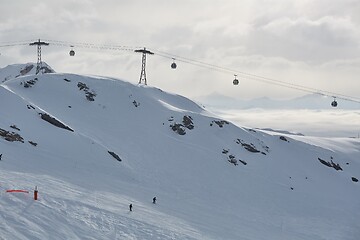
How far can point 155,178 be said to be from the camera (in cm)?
4400

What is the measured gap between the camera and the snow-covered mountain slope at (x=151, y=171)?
2567cm

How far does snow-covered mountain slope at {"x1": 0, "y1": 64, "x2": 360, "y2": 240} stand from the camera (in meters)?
25.7

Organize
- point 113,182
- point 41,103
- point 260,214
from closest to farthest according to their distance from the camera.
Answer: point 113,182 < point 260,214 < point 41,103

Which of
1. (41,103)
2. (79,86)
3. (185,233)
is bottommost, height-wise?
(185,233)

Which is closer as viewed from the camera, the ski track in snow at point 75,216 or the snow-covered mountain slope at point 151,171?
the ski track in snow at point 75,216

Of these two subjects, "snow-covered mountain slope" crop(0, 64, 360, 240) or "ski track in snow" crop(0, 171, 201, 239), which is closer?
"ski track in snow" crop(0, 171, 201, 239)

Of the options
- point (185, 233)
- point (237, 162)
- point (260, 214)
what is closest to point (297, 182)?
point (237, 162)

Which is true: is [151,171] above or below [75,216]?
above

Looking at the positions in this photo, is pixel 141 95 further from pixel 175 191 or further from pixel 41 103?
pixel 175 191

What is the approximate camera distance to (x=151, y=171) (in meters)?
45.7

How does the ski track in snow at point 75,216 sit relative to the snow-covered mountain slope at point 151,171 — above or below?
below

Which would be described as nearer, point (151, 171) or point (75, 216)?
point (75, 216)

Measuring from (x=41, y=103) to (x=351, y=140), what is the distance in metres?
54.3

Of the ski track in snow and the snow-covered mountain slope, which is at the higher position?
the snow-covered mountain slope
